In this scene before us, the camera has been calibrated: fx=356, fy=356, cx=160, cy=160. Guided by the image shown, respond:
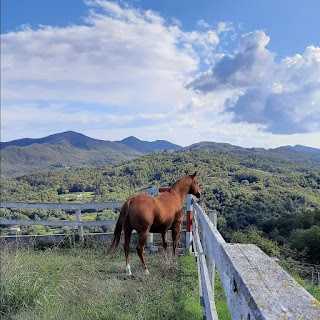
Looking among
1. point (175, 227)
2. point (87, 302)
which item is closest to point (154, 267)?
point (175, 227)

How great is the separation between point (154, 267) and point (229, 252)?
488 centimetres

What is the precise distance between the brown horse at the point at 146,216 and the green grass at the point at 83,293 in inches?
25.5

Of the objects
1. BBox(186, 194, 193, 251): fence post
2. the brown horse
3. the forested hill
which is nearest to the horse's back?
the brown horse

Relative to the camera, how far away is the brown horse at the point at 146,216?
5648 mm

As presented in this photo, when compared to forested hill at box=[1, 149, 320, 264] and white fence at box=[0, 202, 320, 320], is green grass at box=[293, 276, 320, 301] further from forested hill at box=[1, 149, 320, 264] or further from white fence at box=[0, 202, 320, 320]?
white fence at box=[0, 202, 320, 320]

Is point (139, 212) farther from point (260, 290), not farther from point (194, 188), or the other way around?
point (260, 290)

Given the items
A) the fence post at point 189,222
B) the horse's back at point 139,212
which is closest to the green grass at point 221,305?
the horse's back at point 139,212

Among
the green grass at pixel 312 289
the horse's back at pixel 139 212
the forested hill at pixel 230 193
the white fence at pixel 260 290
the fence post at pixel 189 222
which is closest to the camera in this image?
the white fence at pixel 260 290

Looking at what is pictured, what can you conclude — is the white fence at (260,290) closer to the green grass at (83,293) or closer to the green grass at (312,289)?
the green grass at (83,293)

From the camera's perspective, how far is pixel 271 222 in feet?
138

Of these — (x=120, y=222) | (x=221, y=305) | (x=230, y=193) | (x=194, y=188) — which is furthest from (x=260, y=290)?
(x=230, y=193)

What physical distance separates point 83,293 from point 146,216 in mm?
1811

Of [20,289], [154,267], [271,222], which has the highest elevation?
[20,289]

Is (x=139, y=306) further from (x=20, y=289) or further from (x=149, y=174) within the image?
(x=149, y=174)
